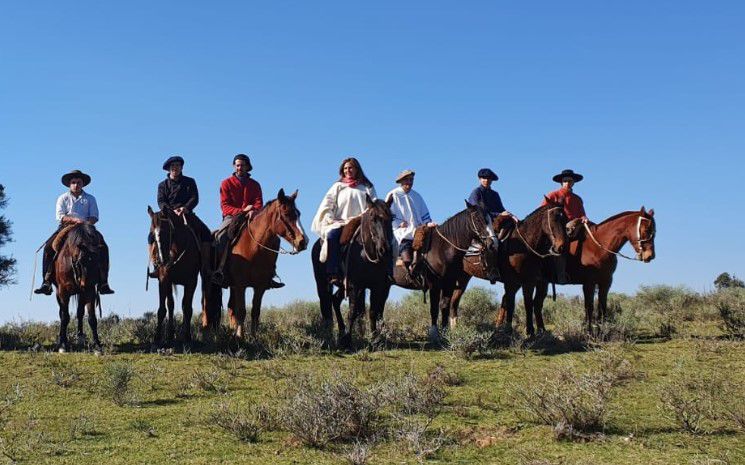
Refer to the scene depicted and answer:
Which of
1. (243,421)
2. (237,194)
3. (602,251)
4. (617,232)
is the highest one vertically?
(237,194)

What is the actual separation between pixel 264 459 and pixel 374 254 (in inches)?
214

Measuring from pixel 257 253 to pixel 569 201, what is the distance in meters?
7.01

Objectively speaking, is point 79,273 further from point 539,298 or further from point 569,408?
point 569,408

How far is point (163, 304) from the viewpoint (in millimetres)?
11602

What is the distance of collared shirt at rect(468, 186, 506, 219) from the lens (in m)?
14.2

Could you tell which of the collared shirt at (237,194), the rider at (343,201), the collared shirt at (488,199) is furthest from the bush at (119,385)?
the collared shirt at (488,199)

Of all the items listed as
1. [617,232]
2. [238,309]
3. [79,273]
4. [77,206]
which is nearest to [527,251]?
[617,232]

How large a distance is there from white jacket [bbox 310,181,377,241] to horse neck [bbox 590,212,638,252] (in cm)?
474

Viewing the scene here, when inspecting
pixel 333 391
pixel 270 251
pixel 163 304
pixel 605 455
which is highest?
pixel 270 251

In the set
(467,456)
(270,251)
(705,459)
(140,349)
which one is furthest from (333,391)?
(140,349)

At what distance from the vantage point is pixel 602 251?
1335cm

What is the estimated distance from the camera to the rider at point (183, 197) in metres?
12.5

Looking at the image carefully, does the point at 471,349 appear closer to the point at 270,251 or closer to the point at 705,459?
the point at 270,251

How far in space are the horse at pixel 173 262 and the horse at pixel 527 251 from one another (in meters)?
5.04
